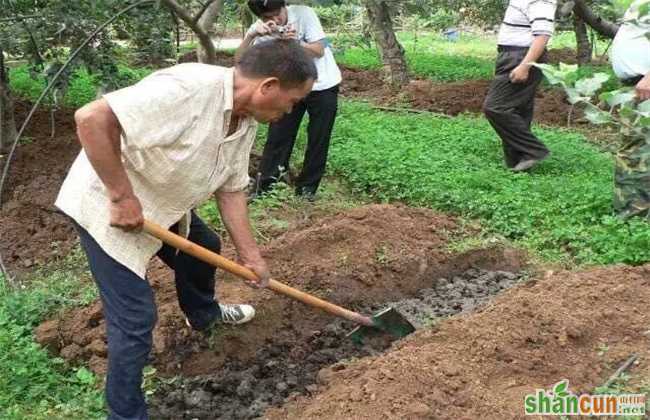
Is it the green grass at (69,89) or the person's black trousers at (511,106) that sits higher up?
the person's black trousers at (511,106)

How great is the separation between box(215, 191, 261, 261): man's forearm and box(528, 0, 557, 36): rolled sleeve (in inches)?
152

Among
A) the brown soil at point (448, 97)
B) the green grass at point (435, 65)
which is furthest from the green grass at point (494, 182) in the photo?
the green grass at point (435, 65)

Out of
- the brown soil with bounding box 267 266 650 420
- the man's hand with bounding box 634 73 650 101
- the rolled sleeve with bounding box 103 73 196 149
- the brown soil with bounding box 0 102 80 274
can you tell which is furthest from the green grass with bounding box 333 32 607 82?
the rolled sleeve with bounding box 103 73 196 149

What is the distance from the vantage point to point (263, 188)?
596 centimetres

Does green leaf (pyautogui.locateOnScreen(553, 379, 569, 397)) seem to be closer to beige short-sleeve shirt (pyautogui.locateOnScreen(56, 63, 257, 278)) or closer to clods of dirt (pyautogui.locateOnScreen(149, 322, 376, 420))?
clods of dirt (pyautogui.locateOnScreen(149, 322, 376, 420))

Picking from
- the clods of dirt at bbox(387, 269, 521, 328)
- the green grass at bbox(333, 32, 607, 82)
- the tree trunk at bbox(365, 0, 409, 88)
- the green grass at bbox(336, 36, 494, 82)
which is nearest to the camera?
the clods of dirt at bbox(387, 269, 521, 328)

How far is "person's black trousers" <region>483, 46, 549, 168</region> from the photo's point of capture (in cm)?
659

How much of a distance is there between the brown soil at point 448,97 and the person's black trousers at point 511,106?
280 cm

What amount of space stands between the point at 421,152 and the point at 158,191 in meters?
4.49

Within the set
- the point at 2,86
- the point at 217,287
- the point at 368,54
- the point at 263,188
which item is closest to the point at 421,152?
the point at 263,188

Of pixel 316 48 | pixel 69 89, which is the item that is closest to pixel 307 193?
pixel 316 48

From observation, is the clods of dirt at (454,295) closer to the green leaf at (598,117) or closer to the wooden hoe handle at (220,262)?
the wooden hoe handle at (220,262)

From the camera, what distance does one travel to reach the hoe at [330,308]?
10.4 feet

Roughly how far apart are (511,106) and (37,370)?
182 inches
